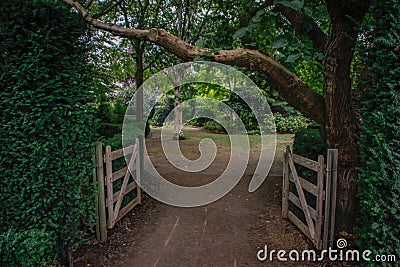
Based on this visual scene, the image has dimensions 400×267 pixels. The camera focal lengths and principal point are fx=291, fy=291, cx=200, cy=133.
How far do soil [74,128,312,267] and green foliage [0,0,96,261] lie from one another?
84cm

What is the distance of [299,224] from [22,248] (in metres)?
3.56

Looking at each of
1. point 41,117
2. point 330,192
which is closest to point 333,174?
point 330,192

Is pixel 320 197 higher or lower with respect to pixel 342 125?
Result: lower

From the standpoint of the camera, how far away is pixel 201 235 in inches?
170

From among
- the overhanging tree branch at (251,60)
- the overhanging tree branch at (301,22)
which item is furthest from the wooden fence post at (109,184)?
the overhanging tree branch at (301,22)

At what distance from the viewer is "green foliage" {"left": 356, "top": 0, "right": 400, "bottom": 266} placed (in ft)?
8.23

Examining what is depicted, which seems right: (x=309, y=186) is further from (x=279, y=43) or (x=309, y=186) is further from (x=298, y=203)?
(x=279, y=43)

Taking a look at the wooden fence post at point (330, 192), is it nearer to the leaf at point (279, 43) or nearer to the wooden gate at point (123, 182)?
the leaf at point (279, 43)

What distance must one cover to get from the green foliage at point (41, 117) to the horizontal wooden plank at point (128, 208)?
141 centimetres

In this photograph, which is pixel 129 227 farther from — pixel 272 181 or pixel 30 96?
pixel 272 181

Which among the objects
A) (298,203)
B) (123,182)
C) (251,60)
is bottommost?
(298,203)

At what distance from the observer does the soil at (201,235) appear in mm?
3583

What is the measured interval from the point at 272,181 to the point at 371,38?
503 centimetres

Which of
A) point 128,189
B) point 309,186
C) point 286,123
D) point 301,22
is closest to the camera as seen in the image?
point 309,186
